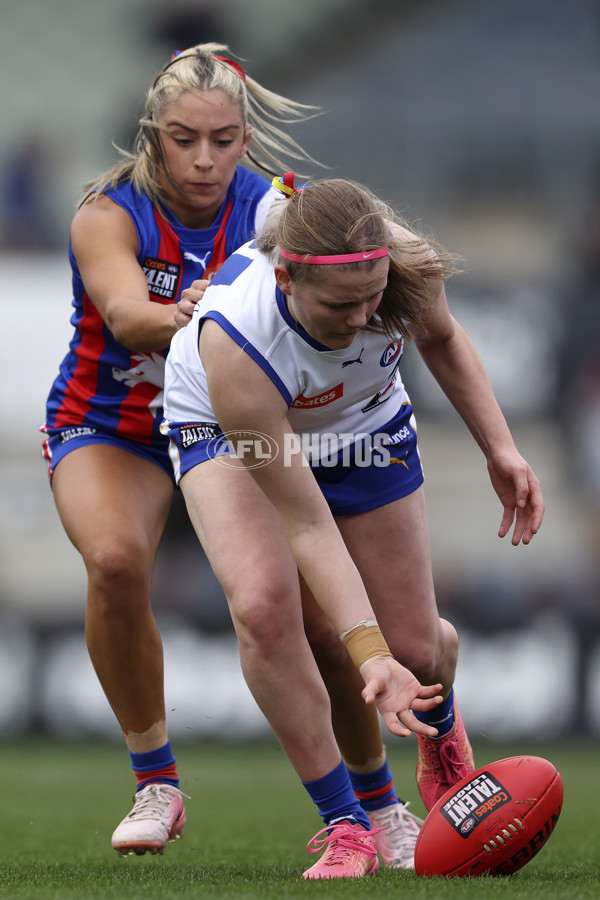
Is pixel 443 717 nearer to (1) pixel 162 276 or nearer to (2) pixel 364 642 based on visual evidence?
(2) pixel 364 642

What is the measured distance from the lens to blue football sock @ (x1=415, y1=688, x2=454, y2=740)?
11.3 ft

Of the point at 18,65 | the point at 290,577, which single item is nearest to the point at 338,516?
the point at 290,577

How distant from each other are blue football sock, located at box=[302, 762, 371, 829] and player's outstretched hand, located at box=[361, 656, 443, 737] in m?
0.64

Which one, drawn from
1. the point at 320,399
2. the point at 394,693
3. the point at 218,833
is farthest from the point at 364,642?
the point at 218,833

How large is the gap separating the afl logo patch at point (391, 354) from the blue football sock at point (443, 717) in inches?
39.3

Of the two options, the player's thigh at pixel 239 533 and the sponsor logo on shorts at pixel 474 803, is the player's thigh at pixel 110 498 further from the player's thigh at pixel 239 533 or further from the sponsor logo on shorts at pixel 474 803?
the sponsor logo on shorts at pixel 474 803

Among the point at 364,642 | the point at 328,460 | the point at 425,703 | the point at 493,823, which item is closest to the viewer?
the point at 425,703

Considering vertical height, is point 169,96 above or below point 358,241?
above

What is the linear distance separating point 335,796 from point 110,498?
1034mm

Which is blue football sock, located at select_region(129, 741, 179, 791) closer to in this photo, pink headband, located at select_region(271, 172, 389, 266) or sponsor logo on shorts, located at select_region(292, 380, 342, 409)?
sponsor logo on shorts, located at select_region(292, 380, 342, 409)

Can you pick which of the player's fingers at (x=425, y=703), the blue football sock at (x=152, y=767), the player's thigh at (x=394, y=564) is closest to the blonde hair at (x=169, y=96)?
the player's thigh at (x=394, y=564)

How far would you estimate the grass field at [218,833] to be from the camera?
2.63 metres

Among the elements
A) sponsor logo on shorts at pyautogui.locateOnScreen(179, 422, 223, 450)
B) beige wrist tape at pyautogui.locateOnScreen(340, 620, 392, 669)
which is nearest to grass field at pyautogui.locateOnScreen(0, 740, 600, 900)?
beige wrist tape at pyautogui.locateOnScreen(340, 620, 392, 669)

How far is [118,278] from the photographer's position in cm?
324
